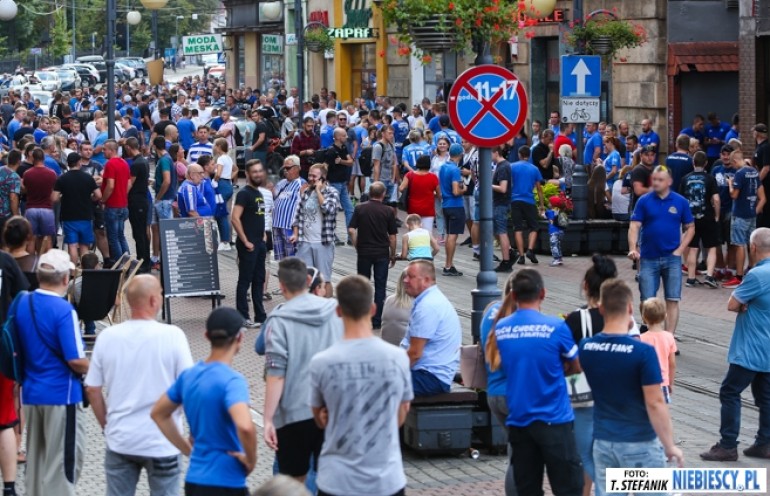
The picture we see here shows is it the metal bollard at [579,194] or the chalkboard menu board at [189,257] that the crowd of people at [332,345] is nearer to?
the chalkboard menu board at [189,257]

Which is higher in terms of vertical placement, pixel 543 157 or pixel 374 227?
pixel 543 157

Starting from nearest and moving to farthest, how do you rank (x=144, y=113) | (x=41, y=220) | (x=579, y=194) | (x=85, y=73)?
(x=41, y=220) → (x=579, y=194) → (x=144, y=113) → (x=85, y=73)

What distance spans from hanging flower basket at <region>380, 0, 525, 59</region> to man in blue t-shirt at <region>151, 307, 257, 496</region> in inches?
324

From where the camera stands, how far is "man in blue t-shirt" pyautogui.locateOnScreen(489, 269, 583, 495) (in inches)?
313

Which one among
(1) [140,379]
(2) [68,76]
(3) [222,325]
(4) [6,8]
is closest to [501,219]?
(1) [140,379]

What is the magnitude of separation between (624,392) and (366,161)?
19704mm

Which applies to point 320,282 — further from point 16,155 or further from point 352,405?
point 16,155

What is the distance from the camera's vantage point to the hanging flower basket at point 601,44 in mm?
25188

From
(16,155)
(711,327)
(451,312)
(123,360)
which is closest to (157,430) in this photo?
(123,360)

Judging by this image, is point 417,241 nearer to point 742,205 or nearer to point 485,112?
point 485,112

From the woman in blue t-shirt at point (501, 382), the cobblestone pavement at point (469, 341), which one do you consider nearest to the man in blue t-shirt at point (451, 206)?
the cobblestone pavement at point (469, 341)

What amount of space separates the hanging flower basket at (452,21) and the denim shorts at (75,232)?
5.20 metres

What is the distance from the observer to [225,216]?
20.9 meters

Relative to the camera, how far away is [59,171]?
20.8m
